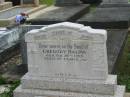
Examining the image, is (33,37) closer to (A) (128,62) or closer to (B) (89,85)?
(B) (89,85)

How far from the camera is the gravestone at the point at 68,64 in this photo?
6.18 m

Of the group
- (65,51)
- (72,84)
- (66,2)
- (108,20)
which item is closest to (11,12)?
(66,2)

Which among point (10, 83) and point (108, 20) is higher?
point (108, 20)

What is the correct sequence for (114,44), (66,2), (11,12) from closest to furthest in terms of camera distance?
(114,44)
(66,2)
(11,12)

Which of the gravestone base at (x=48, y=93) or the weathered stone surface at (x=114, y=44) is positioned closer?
the gravestone base at (x=48, y=93)

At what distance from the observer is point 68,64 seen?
635 centimetres

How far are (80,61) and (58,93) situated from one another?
0.63 meters

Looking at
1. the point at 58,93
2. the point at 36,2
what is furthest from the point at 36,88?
the point at 36,2

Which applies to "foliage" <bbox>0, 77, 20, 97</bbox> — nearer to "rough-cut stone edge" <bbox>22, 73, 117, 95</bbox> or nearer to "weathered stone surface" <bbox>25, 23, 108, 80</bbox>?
"rough-cut stone edge" <bbox>22, 73, 117, 95</bbox>

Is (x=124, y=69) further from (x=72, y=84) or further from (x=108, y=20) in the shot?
(x=108, y=20)

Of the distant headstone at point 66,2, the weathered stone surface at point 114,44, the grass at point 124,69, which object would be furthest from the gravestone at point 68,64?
the distant headstone at point 66,2

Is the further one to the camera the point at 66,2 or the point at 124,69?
the point at 66,2

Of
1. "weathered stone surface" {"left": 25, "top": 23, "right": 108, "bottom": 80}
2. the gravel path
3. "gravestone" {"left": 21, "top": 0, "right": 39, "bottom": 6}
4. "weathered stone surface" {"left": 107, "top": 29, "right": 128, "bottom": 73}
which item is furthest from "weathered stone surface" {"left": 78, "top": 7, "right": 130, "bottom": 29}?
"gravestone" {"left": 21, "top": 0, "right": 39, "bottom": 6}

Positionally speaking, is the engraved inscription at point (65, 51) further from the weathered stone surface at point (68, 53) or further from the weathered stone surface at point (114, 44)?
the weathered stone surface at point (114, 44)
